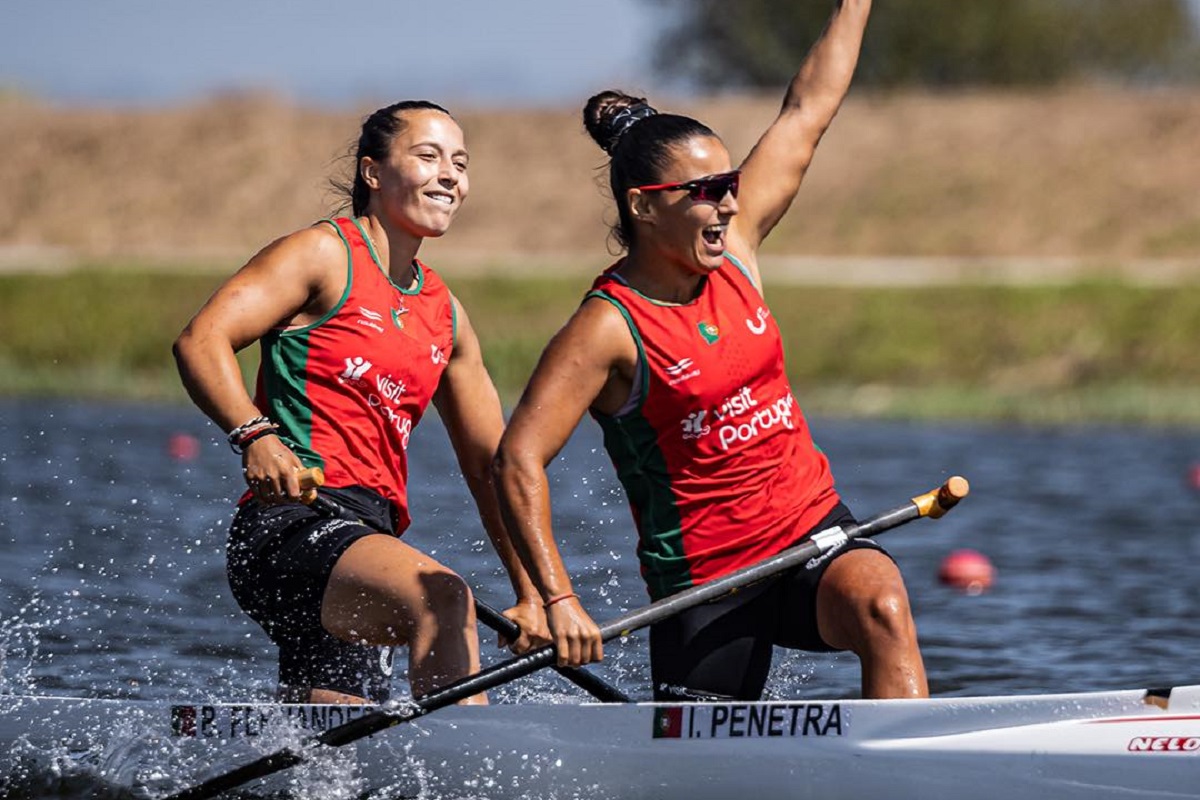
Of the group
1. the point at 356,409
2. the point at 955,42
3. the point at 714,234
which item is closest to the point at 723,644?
the point at 714,234

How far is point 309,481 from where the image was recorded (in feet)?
18.1

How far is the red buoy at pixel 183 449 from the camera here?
62.7ft

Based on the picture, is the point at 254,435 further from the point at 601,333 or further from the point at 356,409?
the point at 601,333

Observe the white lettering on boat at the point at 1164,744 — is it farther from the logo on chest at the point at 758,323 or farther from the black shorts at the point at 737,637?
the logo on chest at the point at 758,323

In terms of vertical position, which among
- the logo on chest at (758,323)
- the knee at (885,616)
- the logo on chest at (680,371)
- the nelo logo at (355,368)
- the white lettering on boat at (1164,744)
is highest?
the nelo logo at (355,368)

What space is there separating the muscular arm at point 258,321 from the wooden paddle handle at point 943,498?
5.69 feet

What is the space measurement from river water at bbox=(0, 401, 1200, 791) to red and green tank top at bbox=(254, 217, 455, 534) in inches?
78.9

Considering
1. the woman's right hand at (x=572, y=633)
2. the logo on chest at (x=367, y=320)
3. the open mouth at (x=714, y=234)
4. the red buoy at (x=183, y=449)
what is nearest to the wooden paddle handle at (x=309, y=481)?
the logo on chest at (x=367, y=320)

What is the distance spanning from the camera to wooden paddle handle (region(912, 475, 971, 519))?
18.5ft

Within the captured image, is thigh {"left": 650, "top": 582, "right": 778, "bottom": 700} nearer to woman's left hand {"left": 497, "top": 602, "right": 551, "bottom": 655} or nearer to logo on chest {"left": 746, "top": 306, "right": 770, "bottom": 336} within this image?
woman's left hand {"left": 497, "top": 602, "right": 551, "bottom": 655}

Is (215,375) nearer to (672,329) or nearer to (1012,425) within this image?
(672,329)

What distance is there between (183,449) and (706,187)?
48.1 feet

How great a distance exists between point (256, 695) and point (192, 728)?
2.03m

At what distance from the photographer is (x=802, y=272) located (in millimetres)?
34156
